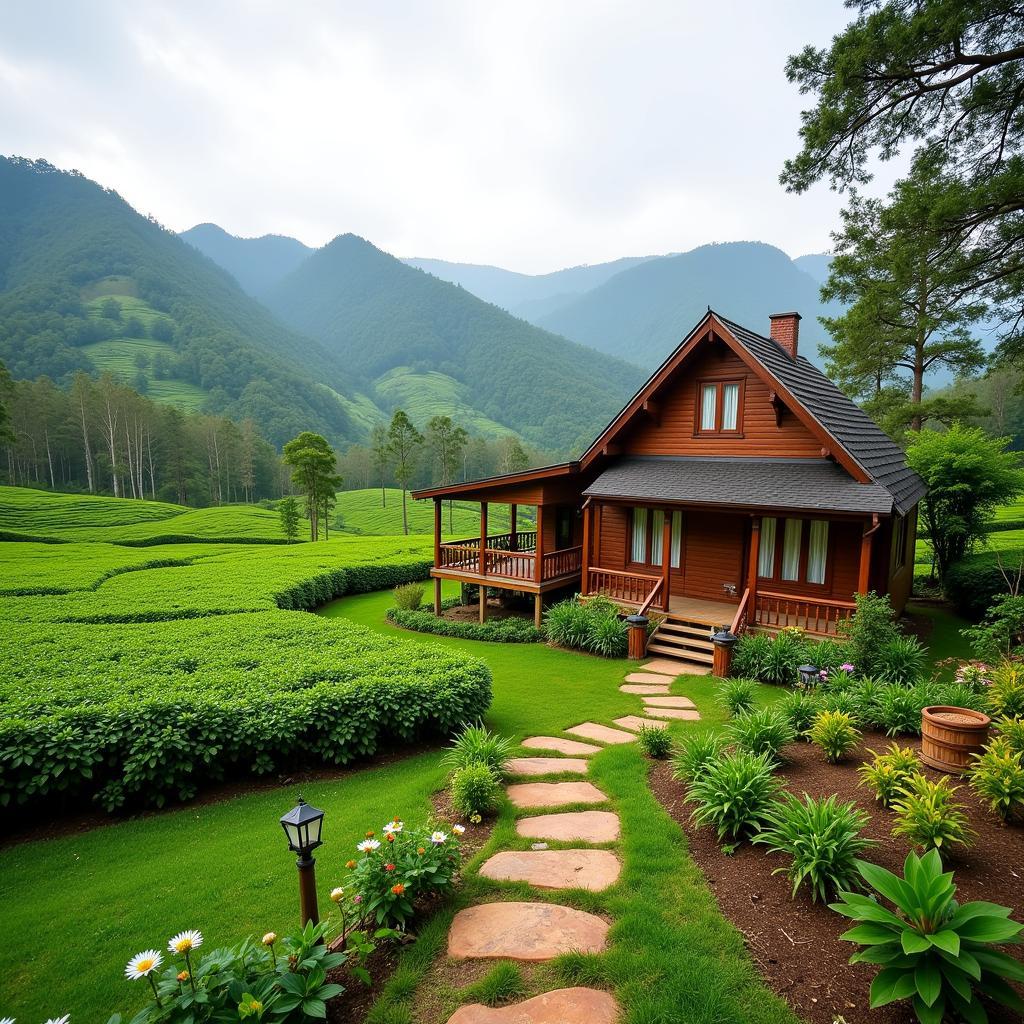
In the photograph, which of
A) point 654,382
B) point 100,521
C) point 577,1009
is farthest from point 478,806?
point 100,521

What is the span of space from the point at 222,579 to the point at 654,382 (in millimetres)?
13170

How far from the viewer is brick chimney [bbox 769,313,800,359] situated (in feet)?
53.6

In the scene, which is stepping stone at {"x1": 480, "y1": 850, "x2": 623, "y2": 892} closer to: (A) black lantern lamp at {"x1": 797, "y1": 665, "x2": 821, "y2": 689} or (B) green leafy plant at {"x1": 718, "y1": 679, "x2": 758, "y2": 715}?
(B) green leafy plant at {"x1": 718, "y1": 679, "x2": 758, "y2": 715}

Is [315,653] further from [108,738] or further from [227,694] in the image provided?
[108,738]

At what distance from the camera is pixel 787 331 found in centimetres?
1645

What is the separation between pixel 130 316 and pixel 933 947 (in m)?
137

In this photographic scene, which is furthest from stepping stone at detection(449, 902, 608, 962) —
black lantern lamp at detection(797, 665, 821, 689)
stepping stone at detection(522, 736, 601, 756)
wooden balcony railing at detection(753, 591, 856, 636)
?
Answer: wooden balcony railing at detection(753, 591, 856, 636)

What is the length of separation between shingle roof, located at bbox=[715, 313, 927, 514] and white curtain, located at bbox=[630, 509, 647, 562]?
4652mm

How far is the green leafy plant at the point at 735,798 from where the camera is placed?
4.83 m

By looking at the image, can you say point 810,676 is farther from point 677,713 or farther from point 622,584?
point 622,584

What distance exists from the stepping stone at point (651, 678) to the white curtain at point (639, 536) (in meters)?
4.71

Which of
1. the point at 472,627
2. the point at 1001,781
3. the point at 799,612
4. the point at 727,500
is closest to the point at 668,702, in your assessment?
the point at 727,500

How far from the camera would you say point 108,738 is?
6.38m

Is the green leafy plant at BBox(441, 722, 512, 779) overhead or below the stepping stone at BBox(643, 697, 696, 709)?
overhead
